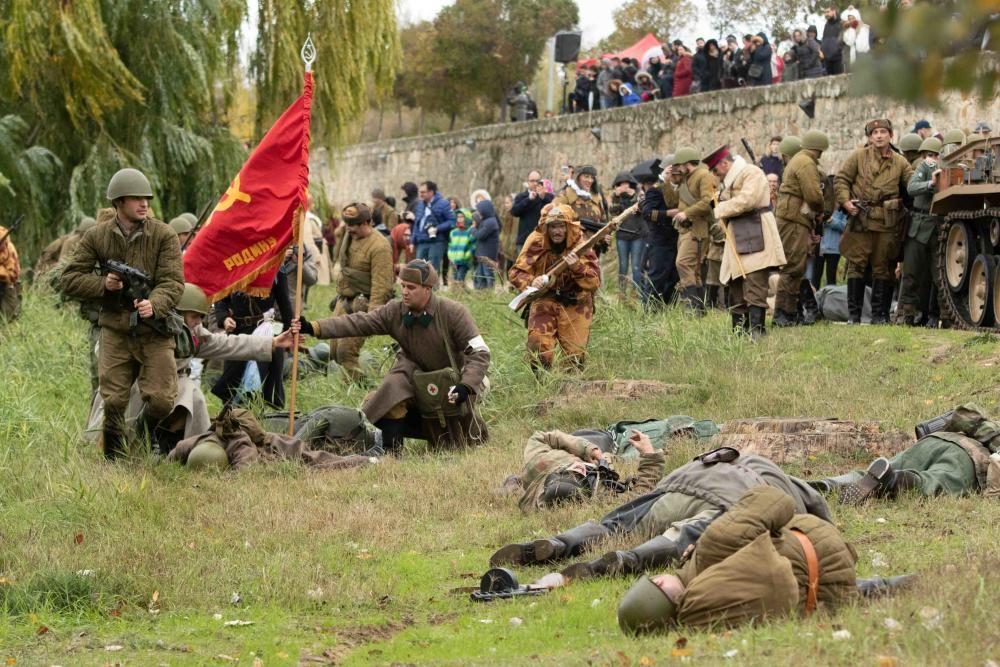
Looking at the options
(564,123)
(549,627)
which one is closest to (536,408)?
(549,627)

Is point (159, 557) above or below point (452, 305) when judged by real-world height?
below

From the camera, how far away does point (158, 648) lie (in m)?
6.91

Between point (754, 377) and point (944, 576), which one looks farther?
point (754, 377)

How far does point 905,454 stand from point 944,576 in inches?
116

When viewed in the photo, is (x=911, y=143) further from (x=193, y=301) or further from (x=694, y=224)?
(x=193, y=301)

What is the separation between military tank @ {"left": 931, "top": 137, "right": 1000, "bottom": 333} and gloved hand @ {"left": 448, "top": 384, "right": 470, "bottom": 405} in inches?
217

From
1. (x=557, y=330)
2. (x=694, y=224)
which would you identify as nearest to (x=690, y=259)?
(x=694, y=224)

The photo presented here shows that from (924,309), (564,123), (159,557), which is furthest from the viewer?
(564,123)

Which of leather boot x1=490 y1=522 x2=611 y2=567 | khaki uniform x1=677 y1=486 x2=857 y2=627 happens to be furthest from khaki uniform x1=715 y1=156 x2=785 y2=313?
khaki uniform x1=677 y1=486 x2=857 y2=627

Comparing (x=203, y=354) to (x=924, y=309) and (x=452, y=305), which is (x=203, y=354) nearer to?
(x=452, y=305)

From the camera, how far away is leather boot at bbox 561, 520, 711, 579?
7.40m

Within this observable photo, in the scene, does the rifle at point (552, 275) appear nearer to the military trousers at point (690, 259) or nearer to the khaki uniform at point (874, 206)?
the khaki uniform at point (874, 206)

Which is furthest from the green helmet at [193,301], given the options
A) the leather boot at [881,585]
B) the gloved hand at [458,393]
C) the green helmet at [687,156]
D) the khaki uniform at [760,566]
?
the green helmet at [687,156]

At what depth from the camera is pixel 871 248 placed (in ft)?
53.3
